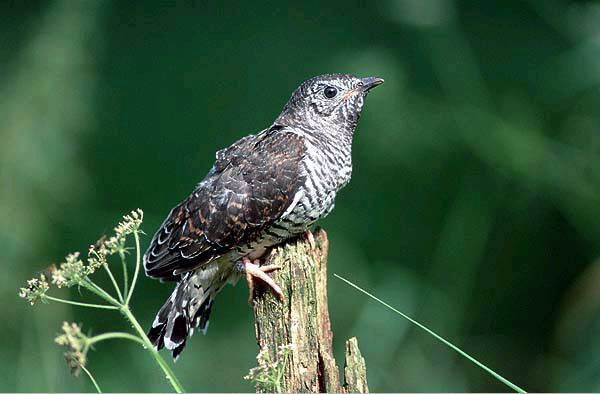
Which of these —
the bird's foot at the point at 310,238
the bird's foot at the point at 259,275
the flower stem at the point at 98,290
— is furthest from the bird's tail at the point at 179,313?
the flower stem at the point at 98,290

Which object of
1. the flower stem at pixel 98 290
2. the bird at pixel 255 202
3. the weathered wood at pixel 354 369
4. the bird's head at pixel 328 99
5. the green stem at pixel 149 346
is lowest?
the weathered wood at pixel 354 369

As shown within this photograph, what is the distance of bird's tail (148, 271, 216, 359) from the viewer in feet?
10.6

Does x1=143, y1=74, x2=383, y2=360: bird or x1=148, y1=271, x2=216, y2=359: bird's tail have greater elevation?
x1=143, y1=74, x2=383, y2=360: bird

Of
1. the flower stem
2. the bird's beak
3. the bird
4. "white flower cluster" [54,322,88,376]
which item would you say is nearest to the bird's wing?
the bird

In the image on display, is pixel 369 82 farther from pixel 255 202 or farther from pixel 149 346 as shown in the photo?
pixel 149 346

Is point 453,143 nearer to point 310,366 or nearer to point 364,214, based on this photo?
point 364,214

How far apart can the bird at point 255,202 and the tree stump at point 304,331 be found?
13cm

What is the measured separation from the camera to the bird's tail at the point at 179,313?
10.6ft

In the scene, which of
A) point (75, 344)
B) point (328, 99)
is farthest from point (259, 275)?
point (75, 344)

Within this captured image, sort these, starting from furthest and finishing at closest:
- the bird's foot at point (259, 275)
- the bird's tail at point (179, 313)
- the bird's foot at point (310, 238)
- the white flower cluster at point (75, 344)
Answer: the bird's tail at point (179, 313), the bird's foot at point (310, 238), the bird's foot at point (259, 275), the white flower cluster at point (75, 344)

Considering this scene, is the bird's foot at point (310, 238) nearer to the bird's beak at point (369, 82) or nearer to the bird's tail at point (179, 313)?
the bird's tail at point (179, 313)

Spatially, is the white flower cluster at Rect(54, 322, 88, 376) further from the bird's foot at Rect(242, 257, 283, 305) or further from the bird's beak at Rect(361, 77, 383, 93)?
the bird's beak at Rect(361, 77, 383, 93)

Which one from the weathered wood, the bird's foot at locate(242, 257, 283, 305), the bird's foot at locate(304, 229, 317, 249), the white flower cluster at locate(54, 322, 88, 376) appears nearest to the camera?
the white flower cluster at locate(54, 322, 88, 376)

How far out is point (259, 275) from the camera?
9.27ft
